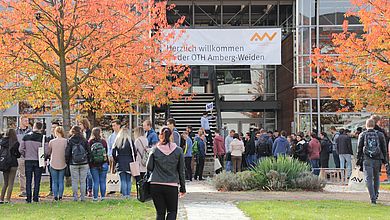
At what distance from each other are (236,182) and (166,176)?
26.2 feet

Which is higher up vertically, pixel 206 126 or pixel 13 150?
pixel 206 126

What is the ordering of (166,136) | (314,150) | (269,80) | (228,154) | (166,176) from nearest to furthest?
(166,176), (166,136), (314,150), (228,154), (269,80)

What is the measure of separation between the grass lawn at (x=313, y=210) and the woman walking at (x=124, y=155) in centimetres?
279

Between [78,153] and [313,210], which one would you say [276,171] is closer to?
[313,210]

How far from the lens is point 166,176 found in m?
8.41

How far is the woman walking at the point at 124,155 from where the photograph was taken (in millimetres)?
13727

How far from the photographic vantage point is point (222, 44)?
79.6 ft

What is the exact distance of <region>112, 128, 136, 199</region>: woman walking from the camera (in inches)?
540

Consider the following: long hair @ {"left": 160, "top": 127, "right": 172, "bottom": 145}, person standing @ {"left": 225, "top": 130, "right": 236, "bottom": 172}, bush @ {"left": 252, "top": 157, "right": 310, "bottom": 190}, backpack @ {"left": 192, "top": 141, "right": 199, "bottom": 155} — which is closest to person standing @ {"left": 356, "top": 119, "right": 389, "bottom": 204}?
bush @ {"left": 252, "top": 157, "right": 310, "bottom": 190}

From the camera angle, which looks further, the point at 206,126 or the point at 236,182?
the point at 206,126

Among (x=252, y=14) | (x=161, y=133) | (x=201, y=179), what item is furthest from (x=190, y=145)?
(x=252, y=14)

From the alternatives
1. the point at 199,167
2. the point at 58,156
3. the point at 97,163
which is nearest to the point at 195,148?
the point at 199,167

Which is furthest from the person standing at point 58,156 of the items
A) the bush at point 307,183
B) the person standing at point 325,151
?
the person standing at point 325,151

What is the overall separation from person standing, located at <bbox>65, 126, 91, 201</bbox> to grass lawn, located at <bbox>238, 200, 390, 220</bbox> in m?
3.57
